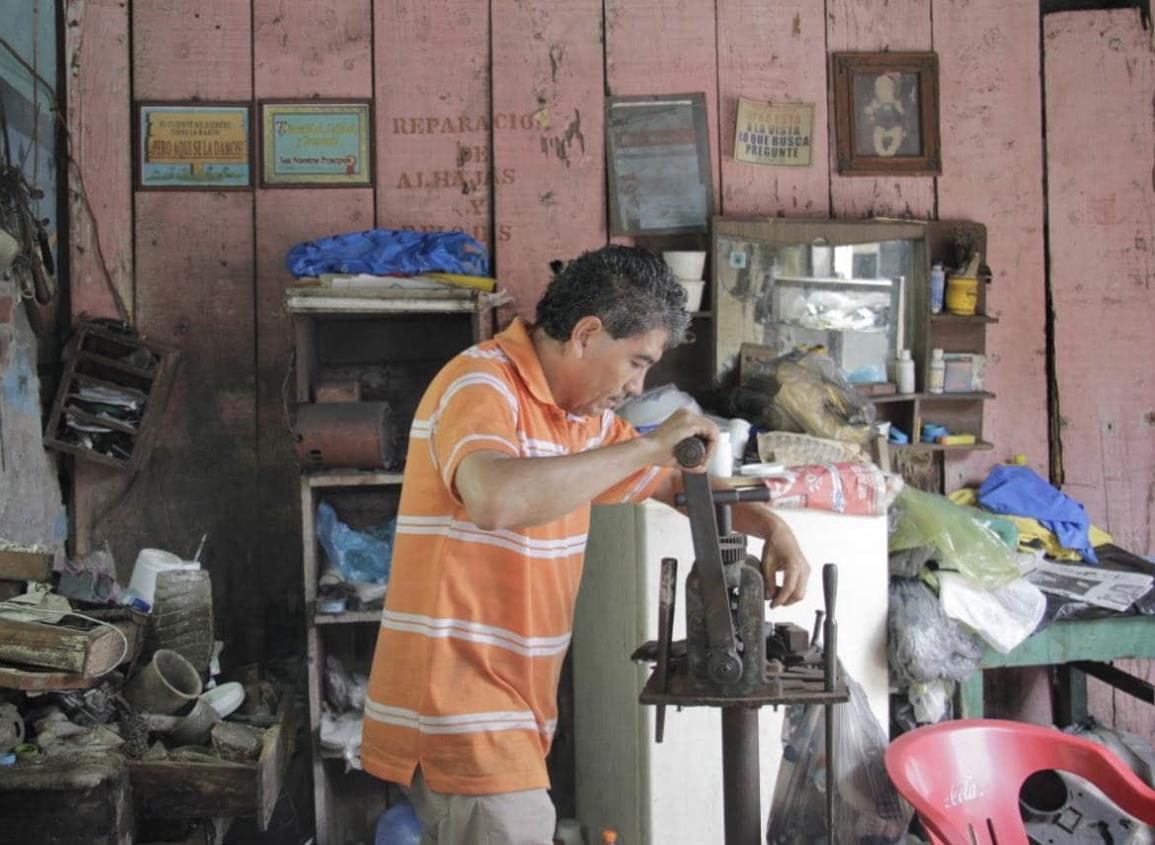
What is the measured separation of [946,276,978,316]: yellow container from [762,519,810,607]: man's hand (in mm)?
2023

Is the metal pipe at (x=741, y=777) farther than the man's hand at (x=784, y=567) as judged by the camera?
No

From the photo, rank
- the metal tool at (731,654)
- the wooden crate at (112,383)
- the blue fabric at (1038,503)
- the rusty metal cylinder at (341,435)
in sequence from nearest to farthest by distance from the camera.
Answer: the metal tool at (731,654) < the rusty metal cylinder at (341,435) < the wooden crate at (112,383) < the blue fabric at (1038,503)

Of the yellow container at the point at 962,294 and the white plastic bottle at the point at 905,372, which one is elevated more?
the yellow container at the point at 962,294

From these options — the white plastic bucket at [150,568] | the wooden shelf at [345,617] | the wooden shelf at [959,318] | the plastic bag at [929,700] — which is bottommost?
the plastic bag at [929,700]

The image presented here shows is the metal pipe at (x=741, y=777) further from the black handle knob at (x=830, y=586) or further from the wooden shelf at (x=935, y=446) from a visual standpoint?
the wooden shelf at (x=935, y=446)

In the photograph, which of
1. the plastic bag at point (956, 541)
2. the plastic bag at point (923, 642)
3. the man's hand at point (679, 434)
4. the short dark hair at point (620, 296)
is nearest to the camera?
the man's hand at point (679, 434)

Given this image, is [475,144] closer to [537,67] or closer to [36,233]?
[537,67]

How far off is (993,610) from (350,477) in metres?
1.96

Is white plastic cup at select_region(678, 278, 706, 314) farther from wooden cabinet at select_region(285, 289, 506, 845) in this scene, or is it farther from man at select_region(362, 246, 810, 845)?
man at select_region(362, 246, 810, 845)

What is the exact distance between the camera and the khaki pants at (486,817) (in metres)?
1.93

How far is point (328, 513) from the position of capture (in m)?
3.57

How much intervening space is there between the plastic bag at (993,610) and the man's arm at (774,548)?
3.63 ft

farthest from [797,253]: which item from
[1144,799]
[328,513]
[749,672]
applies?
[749,672]

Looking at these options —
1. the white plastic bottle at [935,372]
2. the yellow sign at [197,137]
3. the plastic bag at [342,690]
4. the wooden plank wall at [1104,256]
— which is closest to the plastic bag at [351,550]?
the plastic bag at [342,690]
